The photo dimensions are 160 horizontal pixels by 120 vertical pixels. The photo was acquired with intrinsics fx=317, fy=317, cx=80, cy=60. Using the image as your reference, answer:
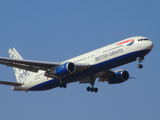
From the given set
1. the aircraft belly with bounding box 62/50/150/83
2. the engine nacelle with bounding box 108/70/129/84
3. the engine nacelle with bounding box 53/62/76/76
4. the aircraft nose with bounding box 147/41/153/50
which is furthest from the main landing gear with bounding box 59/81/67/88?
the aircraft nose with bounding box 147/41/153/50

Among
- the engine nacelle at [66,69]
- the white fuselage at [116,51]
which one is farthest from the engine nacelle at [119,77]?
the engine nacelle at [66,69]

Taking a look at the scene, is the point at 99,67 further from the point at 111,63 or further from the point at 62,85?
the point at 62,85

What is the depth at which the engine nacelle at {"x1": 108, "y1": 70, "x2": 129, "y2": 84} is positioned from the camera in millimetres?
48000

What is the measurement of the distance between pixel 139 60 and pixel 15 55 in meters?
23.8

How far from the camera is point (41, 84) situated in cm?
4688

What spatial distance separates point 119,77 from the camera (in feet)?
157

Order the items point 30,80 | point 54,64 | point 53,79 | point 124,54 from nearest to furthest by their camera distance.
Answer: point 124,54, point 54,64, point 53,79, point 30,80

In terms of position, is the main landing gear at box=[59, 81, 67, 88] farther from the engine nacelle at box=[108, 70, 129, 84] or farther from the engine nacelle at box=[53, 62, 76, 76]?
the engine nacelle at box=[108, 70, 129, 84]

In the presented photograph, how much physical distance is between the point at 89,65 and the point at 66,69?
3.13 m

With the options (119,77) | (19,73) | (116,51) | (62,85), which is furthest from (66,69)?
(19,73)

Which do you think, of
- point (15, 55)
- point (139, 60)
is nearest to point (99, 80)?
point (139, 60)

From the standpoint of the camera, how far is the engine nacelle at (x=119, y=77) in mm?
48000

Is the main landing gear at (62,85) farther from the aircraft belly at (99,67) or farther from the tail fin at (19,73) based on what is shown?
the tail fin at (19,73)

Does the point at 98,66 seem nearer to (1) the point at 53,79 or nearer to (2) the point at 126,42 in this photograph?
(2) the point at 126,42
